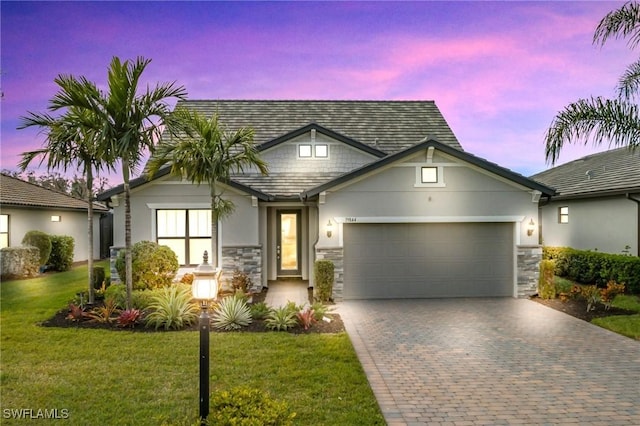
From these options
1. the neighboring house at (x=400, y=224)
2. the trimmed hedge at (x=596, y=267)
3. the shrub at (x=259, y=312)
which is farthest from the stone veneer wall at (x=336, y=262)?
the trimmed hedge at (x=596, y=267)

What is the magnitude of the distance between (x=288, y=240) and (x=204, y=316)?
30.6 feet

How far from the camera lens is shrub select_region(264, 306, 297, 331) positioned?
7.68m

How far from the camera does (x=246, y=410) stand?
11.5ft

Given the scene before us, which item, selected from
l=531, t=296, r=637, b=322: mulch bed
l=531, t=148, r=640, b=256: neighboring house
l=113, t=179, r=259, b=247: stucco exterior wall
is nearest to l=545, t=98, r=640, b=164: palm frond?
l=531, t=148, r=640, b=256: neighboring house

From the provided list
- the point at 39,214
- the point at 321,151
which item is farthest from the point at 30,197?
the point at 321,151

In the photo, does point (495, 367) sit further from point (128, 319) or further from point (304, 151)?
point (304, 151)

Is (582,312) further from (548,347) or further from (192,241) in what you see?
(192,241)

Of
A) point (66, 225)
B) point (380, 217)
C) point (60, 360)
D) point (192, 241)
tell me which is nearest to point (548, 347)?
point (380, 217)

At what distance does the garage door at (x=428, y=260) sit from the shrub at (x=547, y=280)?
76 cm

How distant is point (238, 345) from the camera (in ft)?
21.9

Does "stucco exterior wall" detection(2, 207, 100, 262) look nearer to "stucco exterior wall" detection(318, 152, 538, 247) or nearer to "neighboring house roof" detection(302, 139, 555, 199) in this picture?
"neighboring house roof" detection(302, 139, 555, 199)

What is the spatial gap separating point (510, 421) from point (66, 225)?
2029 cm

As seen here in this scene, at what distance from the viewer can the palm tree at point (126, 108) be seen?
24.9ft

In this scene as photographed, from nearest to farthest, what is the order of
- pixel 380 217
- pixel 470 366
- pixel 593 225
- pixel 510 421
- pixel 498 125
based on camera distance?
pixel 510 421
pixel 470 366
pixel 380 217
pixel 593 225
pixel 498 125
